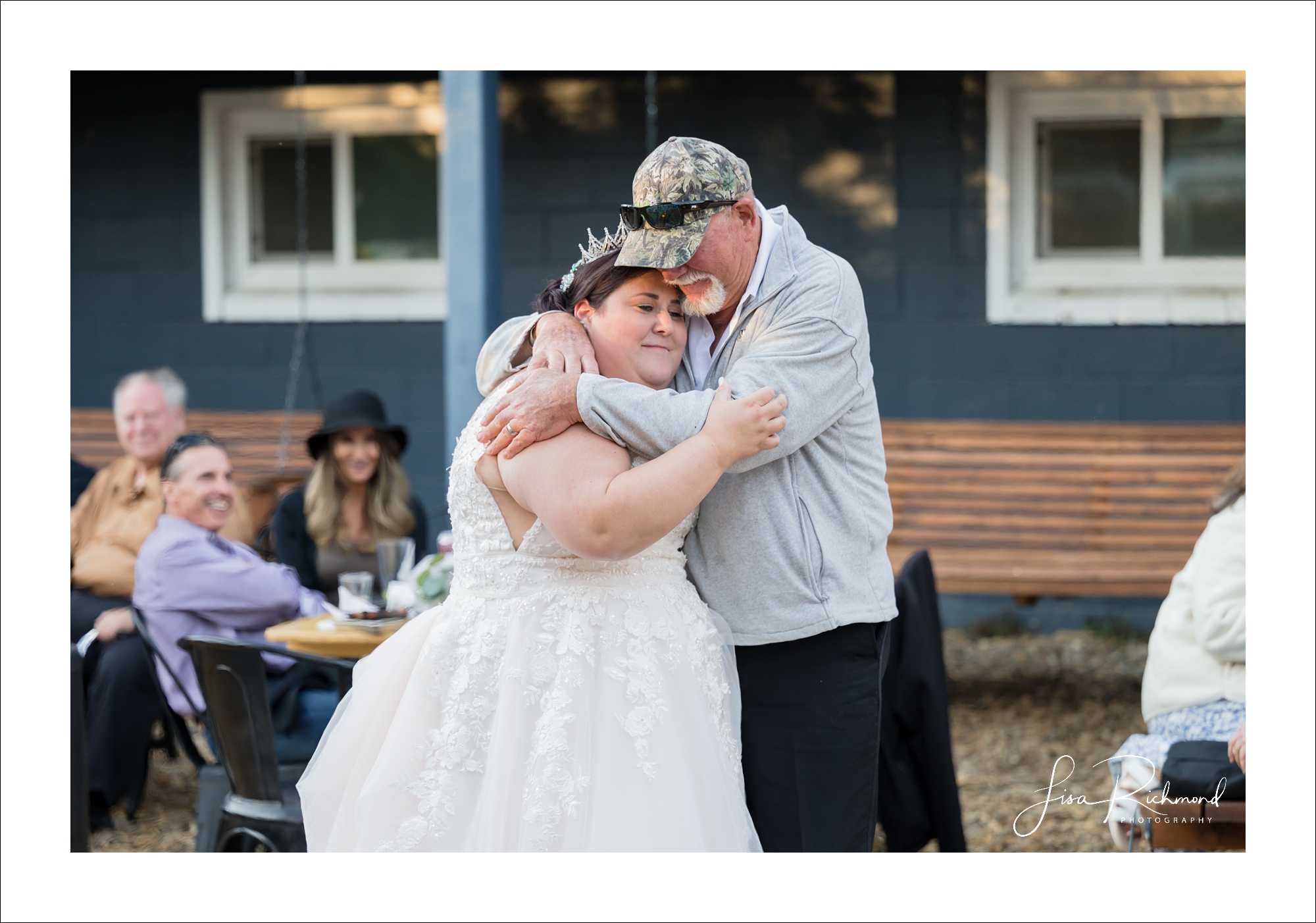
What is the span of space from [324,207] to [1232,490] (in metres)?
4.92

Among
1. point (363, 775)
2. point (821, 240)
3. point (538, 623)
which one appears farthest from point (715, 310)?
point (821, 240)

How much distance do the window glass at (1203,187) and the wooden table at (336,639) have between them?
436 cm

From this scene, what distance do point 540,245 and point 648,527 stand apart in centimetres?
450

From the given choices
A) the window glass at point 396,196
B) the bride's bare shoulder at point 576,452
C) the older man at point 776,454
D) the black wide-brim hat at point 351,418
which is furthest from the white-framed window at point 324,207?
the bride's bare shoulder at point 576,452

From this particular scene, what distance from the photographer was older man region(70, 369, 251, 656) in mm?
4297

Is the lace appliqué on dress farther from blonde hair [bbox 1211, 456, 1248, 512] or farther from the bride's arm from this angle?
blonde hair [bbox 1211, 456, 1248, 512]

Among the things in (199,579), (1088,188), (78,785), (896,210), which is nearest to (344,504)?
(199,579)

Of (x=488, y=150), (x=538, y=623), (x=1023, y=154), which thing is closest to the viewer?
(x=538, y=623)

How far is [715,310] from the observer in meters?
2.24

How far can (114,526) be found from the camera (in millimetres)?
4477

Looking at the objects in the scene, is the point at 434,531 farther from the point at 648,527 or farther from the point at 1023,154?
the point at 648,527

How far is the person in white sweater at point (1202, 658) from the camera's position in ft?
9.47

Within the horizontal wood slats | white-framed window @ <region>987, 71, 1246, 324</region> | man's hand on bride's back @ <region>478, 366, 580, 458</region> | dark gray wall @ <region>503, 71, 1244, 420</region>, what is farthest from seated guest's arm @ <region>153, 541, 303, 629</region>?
white-framed window @ <region>987, 71, 1246, 324</region>

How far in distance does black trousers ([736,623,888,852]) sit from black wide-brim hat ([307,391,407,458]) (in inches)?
98.8
